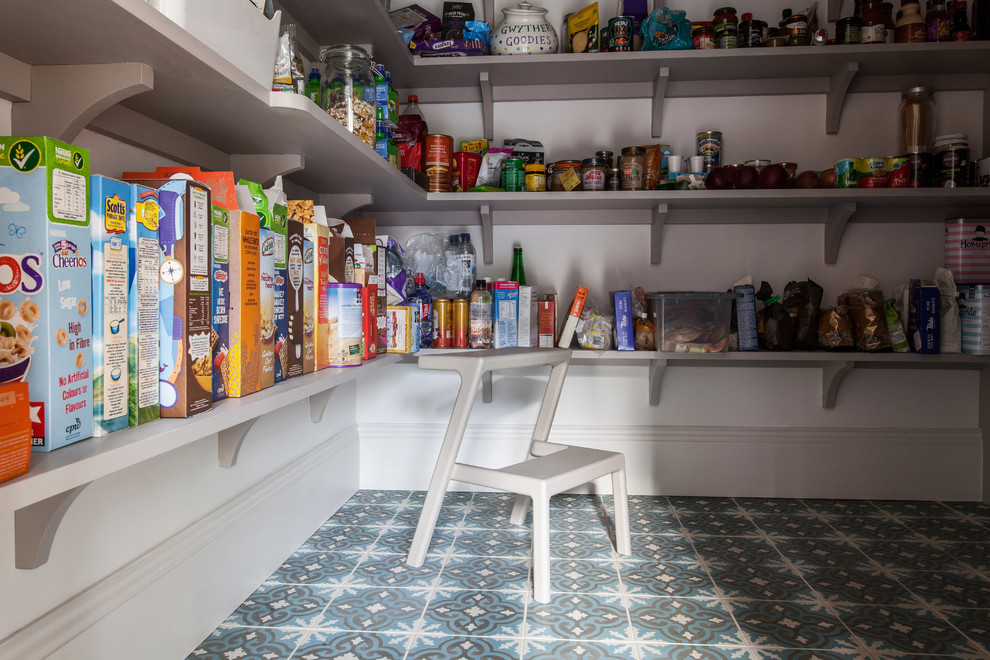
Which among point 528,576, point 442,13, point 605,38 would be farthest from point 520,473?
point 442,13

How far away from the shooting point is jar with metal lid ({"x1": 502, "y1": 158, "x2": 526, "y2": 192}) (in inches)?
89.7

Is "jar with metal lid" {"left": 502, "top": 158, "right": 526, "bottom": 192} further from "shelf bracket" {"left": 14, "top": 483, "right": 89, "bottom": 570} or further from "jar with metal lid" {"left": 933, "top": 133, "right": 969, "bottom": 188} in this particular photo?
"shelf bracket" {"left": 14, "top": 483, "right": 89, "bottom": 570}

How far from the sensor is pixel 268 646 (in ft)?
4.35

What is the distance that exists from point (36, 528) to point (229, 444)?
2.11 ft

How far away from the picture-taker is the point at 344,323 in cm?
151

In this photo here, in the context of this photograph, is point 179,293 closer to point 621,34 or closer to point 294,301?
point 294,301

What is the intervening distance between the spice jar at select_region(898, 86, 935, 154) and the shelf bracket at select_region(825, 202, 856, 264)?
11.7 inches

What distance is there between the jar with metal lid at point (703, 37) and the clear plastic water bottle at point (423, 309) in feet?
4.02

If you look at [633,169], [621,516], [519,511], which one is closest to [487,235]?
[633,169]

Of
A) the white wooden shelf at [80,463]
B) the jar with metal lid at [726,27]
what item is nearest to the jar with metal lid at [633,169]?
the jar with metal lid at [726,27]

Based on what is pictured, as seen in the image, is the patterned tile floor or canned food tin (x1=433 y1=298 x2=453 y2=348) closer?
the patterned tile floor

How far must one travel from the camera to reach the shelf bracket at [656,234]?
231cm

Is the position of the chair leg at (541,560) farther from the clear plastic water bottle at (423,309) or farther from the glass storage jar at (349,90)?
the glass storage jar at (349,90)

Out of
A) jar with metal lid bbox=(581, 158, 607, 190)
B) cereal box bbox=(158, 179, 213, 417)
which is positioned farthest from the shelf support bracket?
cereal box bbox=(158, 179, 213, 417)
